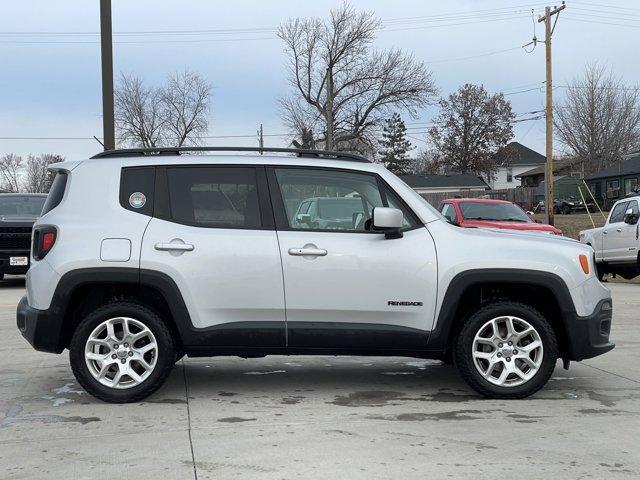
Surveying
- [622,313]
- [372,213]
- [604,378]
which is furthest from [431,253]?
[622,313]

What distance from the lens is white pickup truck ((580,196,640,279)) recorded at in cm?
1501

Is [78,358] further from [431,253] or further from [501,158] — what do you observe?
[501,158]

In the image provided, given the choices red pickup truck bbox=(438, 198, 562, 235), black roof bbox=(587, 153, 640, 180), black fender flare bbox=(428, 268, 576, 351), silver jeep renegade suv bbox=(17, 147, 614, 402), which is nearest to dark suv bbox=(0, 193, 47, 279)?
red pickup truck bbox=(438, 198, 562, 235)

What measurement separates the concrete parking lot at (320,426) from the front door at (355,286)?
1.77 feet

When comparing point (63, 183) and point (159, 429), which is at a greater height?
point (63, 183)

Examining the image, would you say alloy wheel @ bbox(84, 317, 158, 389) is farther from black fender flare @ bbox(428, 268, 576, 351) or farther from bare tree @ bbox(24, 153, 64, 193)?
bare tree @ bbox(24, 153, 64, 193)

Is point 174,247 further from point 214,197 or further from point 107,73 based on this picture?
point 107,73

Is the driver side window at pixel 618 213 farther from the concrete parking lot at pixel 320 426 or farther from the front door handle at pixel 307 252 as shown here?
the front door handle at pixel 307 252

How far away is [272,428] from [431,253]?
67.5 inches

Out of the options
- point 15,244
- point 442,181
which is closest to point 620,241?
point 15,244

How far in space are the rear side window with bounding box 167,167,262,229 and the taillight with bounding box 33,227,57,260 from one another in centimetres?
88

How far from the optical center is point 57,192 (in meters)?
5.60

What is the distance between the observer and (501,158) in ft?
270

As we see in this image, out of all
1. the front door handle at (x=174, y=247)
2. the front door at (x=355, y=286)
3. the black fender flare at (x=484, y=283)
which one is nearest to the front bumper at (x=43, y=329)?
the front door handle at (x=174, y=247)
